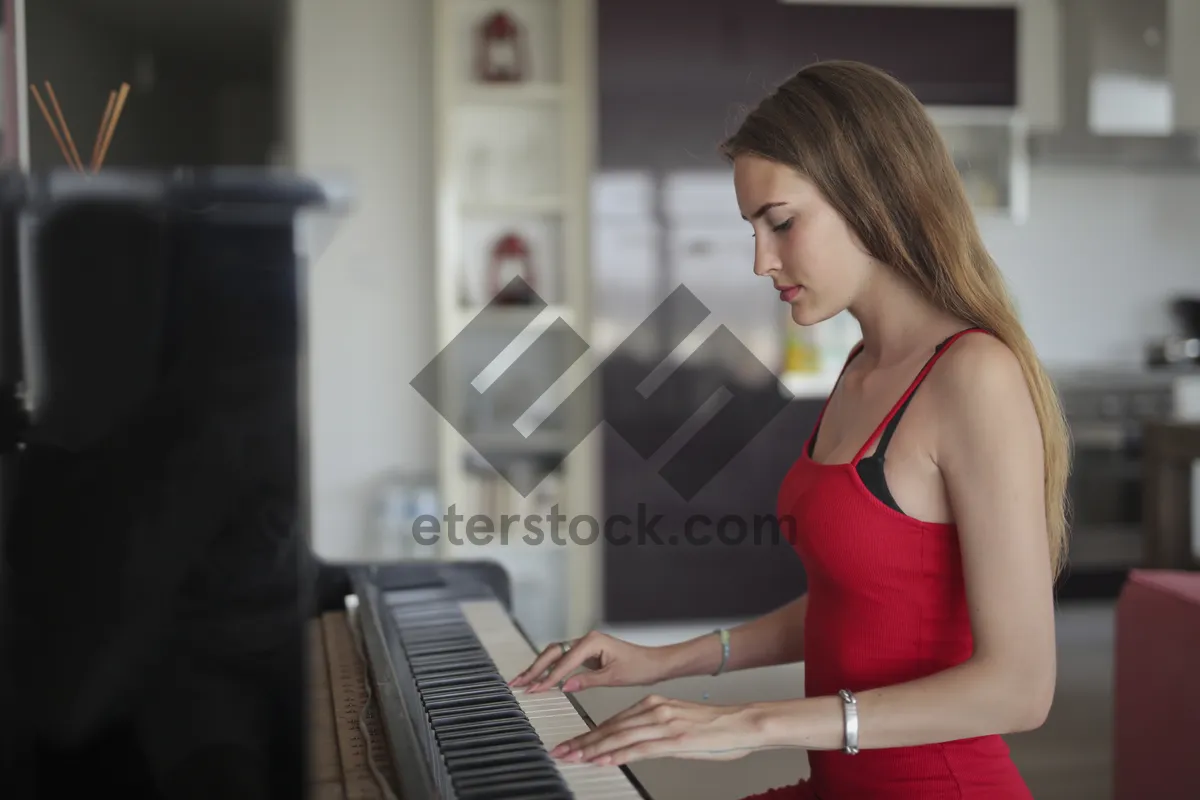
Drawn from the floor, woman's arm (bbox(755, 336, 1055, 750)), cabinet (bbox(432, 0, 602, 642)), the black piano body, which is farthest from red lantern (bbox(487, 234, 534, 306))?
the black piano body

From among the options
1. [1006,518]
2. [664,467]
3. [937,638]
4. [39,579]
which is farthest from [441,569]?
[664,467]

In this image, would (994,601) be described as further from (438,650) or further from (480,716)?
(438,650)

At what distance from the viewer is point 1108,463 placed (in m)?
4.13

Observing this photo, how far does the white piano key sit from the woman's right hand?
2cm

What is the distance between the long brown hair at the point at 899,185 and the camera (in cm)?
114

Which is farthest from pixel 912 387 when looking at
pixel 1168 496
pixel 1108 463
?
pixel 1108 463

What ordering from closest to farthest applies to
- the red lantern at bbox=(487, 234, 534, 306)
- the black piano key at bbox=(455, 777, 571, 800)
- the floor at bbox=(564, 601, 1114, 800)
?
the black piano key at bbox=(455, 777, 571, 800), the floor at bbox=(564, 601, 1114, 800), the red lantern at bbox=(487, 234, 534, 306)

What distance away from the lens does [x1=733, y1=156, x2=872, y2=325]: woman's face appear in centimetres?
117

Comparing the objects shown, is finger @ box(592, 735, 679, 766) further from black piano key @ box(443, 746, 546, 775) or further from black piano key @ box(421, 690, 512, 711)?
black piano key @ box(421, 690, 512, 711)

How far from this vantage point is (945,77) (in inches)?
153

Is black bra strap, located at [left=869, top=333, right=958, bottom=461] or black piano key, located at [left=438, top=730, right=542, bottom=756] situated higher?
black bra strap, located at [left=869, top=333, right=958, bottom=461]

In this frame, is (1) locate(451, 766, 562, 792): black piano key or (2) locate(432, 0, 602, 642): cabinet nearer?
(1) locate(451, 766, 562, 792): black piano key

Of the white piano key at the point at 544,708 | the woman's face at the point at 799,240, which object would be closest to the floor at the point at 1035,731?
the white piano key at the point at 544,708

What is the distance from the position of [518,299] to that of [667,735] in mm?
2969
